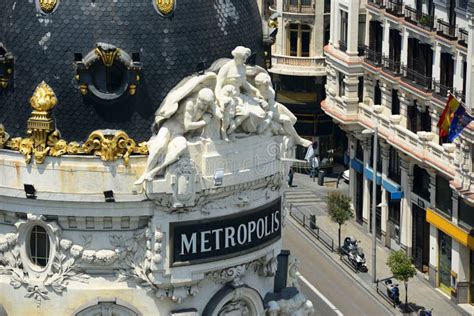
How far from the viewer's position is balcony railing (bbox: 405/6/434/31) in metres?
124

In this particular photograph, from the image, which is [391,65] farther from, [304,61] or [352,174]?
[304,61]

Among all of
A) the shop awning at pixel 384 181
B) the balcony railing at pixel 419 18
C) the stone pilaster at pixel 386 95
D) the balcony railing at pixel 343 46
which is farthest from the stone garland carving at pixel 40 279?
the balcony railing at pixel 343 46

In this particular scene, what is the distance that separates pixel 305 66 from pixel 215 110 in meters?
112

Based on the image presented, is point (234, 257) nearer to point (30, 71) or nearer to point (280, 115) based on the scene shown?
point (280, 115)

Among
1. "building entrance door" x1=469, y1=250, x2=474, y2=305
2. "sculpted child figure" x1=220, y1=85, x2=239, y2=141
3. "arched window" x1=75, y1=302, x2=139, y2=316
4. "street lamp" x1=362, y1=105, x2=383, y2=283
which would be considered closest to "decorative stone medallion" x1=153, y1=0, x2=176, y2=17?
"sculpted child figure" x1=220, y1=85, x2=239, y2=141

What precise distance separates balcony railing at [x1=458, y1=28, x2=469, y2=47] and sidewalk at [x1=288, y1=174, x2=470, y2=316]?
1554 centimetres

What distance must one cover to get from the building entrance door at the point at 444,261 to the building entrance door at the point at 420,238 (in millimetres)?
2876

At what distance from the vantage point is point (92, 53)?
136ft

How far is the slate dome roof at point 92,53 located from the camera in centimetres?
4178

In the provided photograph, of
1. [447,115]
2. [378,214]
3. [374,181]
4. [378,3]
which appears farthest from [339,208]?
[378,3]

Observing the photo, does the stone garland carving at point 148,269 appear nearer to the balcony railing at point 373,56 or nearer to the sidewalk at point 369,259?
the sidewalk at point 369,259

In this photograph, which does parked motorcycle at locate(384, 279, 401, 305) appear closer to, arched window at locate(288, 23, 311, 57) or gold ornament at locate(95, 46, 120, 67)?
arched window at locate(288, 23, 311, 57)

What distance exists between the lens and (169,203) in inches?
1646

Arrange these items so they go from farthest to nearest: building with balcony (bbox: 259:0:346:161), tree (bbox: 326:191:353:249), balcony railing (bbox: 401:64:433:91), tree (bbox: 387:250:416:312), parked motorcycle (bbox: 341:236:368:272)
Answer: building with balcony (bbox: 259:0:346:161), tree (bbox: 326:191:353:249), balcony railing (bbox: 401:64:433:91), parked motorcycle (bbox: 341:236:368:272), tree (bbox: 387:250:416:312)
